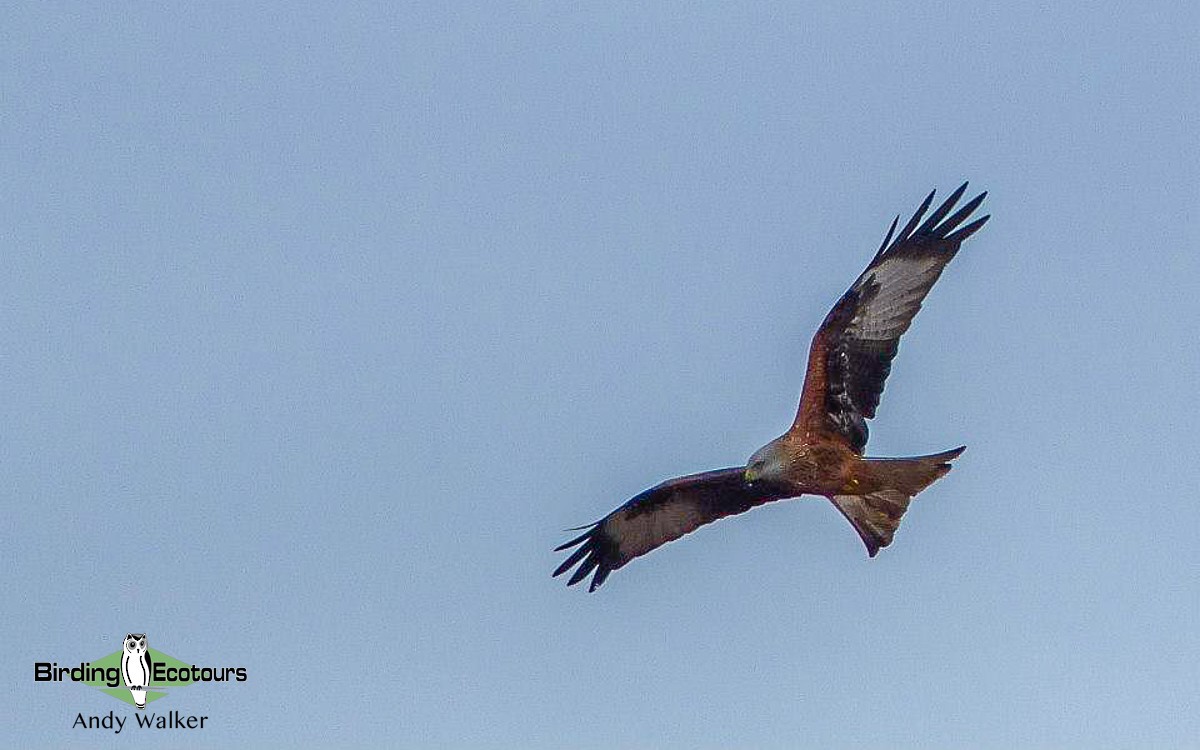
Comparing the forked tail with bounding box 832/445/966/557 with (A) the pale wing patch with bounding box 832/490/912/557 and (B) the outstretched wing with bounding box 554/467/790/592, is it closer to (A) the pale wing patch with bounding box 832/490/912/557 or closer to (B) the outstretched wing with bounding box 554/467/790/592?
(A) the pale wing patch with bounding box 832/490/912/557

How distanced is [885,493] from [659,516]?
89.5 inches

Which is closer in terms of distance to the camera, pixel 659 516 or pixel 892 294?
pixel 892 294

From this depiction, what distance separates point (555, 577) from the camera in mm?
17734

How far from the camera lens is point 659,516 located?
1716 centimetres

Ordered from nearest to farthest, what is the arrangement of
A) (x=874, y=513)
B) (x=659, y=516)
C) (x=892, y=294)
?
(x=892, y=294) → (x=874, y=513) → (x=659, y=516)

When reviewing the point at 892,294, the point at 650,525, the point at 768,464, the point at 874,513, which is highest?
the point at 892,294

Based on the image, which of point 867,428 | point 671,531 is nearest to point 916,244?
point 867,428

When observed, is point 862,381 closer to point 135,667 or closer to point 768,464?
point 768,464

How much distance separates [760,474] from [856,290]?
1544 millimetres

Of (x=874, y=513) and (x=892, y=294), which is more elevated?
(x=892, y=294)

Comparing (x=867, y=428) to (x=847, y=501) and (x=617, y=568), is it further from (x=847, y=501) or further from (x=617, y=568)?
(x=617, y=568)

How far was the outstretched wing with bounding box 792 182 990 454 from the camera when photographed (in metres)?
15.5

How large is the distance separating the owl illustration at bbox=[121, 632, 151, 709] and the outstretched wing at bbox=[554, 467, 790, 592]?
3616mm

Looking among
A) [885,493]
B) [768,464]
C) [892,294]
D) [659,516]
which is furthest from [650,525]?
[892,294]
